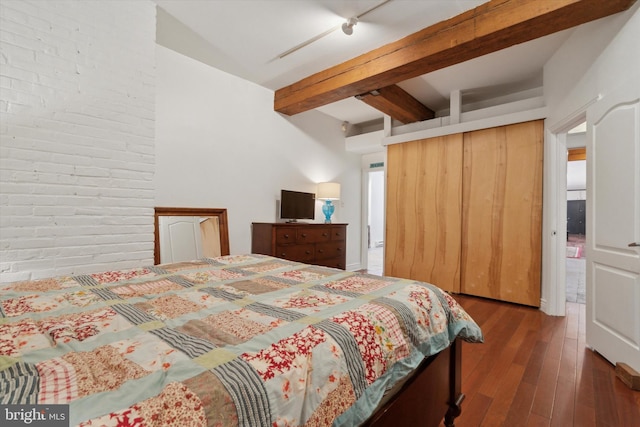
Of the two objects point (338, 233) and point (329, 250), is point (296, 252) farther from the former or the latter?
point (338, 233)

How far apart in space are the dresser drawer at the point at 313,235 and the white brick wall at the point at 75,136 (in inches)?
66.4

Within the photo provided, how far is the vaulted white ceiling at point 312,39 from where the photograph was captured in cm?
232

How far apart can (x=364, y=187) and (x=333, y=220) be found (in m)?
1.09

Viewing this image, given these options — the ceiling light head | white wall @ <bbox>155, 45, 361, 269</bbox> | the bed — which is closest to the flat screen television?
white wall @ <bbox>155, 45, 361, 269</bbox>

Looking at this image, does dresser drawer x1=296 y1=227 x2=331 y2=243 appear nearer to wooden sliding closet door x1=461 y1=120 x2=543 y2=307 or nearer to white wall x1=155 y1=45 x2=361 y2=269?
white wall x1=155 y1=45 x2=361 y2=269

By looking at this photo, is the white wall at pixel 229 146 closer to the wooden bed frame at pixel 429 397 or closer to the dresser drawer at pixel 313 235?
the dresser drawer at pixel 313 235

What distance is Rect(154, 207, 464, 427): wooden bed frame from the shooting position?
3.30 ft

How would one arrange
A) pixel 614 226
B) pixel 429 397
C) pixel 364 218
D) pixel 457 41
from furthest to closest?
pixel 364 218 → pixel 457 41 → pixel 614 226 → pixel 429 397

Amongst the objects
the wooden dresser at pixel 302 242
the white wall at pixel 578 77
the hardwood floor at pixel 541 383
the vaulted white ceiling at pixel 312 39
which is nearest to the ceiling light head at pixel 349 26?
the vaulted white ceiling at pixel 312 39

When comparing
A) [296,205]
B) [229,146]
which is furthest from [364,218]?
[229,146]

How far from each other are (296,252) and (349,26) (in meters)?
2.46

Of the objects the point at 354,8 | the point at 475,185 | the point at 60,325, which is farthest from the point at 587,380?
the point at 354,8

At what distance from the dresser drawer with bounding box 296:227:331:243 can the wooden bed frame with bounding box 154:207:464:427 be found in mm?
2450

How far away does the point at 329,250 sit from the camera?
4.10m
